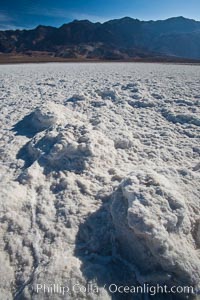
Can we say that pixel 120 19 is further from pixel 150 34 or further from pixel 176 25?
pixel 176 25

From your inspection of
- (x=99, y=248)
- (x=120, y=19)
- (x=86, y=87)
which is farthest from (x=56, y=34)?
(x=99, y=248)

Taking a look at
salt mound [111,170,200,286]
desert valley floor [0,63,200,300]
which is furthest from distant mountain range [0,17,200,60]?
salt mound [111,170,200,286]

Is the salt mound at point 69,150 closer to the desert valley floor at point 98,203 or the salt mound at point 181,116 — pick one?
the desert valley floor at point 98,203

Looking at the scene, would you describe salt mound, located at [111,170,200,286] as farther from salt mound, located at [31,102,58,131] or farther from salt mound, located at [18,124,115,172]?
salt mound, located at [31,102,58,131]

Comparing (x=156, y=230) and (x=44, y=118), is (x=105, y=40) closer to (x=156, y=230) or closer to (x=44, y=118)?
(x=44, y=118)

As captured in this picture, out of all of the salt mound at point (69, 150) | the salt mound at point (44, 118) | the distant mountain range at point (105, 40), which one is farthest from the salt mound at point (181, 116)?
the distant mountain range at point (105, 40)

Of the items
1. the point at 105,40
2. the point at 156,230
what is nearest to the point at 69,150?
the point at 156,230
